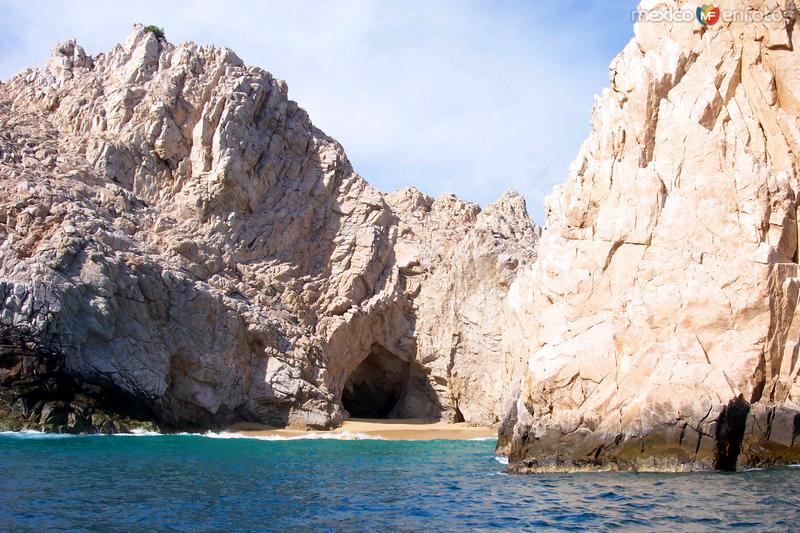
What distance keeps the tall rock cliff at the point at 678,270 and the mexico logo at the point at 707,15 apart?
24 cm

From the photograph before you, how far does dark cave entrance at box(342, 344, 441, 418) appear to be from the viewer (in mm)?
47844

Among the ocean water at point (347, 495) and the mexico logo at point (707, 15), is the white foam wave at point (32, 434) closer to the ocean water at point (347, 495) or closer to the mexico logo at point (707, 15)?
the ocean water at point (347, 495)

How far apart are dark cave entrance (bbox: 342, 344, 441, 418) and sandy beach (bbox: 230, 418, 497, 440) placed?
3911 mm

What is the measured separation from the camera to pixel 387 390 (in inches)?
2036

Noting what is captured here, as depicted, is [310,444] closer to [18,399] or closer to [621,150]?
[18,399]

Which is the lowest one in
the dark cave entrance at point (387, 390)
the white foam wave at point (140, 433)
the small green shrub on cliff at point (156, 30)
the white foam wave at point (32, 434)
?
the white foam wave at point (32, 434)

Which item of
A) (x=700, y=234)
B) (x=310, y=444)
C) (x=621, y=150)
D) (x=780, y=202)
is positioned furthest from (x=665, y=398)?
(x=310, y=444)

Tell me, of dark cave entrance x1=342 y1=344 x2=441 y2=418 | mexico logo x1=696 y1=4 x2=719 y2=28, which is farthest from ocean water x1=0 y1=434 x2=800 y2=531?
dark cave entrance x1=342 y1=344 x2=441 y2=418

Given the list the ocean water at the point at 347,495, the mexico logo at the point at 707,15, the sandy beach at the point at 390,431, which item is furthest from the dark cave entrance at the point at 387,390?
the mexico logo at the point at 707,15

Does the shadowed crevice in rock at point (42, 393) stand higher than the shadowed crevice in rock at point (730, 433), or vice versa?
the shadowed crevice in rock at point (730, 433)

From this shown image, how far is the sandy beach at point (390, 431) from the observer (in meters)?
37.3

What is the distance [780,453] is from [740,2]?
14.3 meters

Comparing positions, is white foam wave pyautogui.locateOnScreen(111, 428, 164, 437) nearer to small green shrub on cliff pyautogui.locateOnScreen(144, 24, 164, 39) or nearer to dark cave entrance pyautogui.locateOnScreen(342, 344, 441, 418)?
dark cave entrance pyautogui.locateOnScreen(342, 344, 441, 418)

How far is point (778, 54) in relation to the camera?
24797mm
